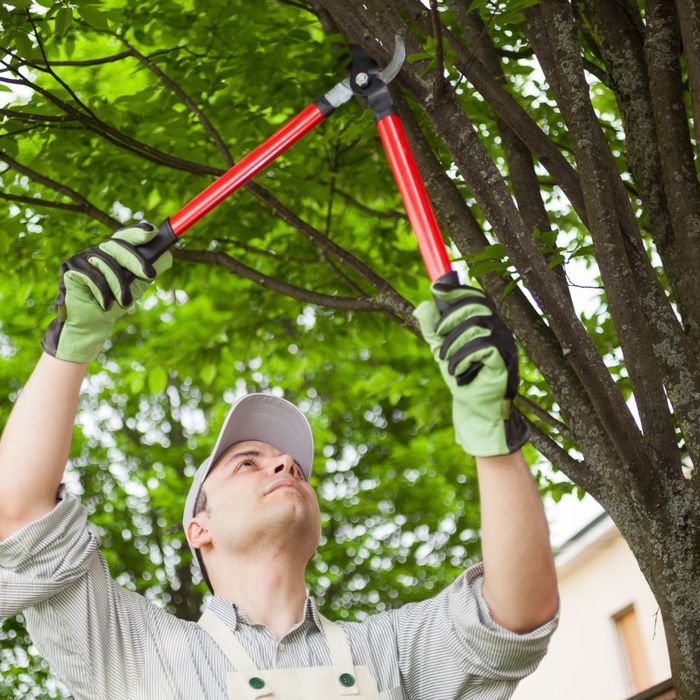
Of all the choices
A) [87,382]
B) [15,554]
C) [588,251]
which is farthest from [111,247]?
[87,382]

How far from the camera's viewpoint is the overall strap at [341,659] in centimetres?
→ 236

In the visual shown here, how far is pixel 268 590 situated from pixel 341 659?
0.26 meters

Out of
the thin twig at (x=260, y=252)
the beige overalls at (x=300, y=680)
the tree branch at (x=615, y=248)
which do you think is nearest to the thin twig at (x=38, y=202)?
the thin twig at (x=260, y=252)

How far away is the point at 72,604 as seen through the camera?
2.34 m

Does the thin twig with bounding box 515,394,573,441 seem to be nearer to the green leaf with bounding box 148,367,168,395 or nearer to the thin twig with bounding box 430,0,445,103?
the thin twig with bounding box 430,0,445,103

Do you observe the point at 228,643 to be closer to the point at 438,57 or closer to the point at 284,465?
the point at 284,465

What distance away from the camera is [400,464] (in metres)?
11.9

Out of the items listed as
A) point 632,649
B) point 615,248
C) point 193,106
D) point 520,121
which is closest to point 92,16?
point 193,106

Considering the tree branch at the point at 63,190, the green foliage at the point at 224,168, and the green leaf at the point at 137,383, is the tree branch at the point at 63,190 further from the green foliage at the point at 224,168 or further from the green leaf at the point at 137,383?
the green leaf at the point at 137,383

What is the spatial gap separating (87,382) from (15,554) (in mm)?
11395

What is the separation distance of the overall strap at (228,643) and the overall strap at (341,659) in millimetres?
179

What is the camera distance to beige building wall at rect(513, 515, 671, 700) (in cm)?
1284

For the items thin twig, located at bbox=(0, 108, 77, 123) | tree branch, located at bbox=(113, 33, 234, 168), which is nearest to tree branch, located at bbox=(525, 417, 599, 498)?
tree branch, located at bbox=(113, 33, 234, 168)

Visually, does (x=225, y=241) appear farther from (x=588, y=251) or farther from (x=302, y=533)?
(x=302, y=533)
